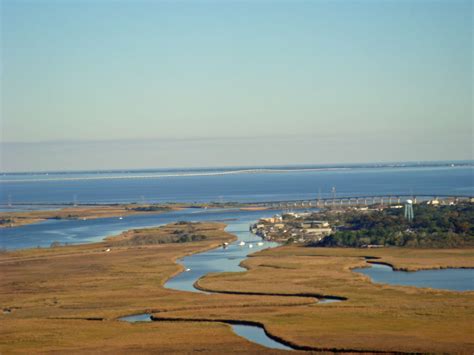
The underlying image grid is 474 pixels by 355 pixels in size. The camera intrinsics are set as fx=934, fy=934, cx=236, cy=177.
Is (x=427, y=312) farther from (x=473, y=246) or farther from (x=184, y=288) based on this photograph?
(x=473, y=246)

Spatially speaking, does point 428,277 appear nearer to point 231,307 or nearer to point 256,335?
point 231,307

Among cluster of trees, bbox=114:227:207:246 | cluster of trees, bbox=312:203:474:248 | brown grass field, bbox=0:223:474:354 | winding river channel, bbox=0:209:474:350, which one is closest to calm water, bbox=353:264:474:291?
winding river channel, bbox=0:209:474:350

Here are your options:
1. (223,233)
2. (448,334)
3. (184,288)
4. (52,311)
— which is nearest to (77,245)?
(223,233)

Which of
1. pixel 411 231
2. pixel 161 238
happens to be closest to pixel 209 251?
pixel 161 238

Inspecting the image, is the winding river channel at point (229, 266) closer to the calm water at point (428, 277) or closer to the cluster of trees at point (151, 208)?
the calm water at point (428, 277)

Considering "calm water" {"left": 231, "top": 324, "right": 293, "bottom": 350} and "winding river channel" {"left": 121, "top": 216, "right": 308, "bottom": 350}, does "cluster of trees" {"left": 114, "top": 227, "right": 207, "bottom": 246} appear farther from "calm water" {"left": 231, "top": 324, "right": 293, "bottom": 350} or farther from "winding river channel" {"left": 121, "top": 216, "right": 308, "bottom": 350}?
"calm water" {"left": 231, "top": 324, "right": 293, "bottom": 350}

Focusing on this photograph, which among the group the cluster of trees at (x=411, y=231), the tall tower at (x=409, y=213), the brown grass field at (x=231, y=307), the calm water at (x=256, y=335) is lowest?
the calm water at (x=256, y=335)

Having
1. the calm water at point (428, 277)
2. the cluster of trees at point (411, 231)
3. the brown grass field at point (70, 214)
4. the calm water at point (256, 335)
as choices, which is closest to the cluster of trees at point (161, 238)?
the cluster of trees at point (411, 231)
